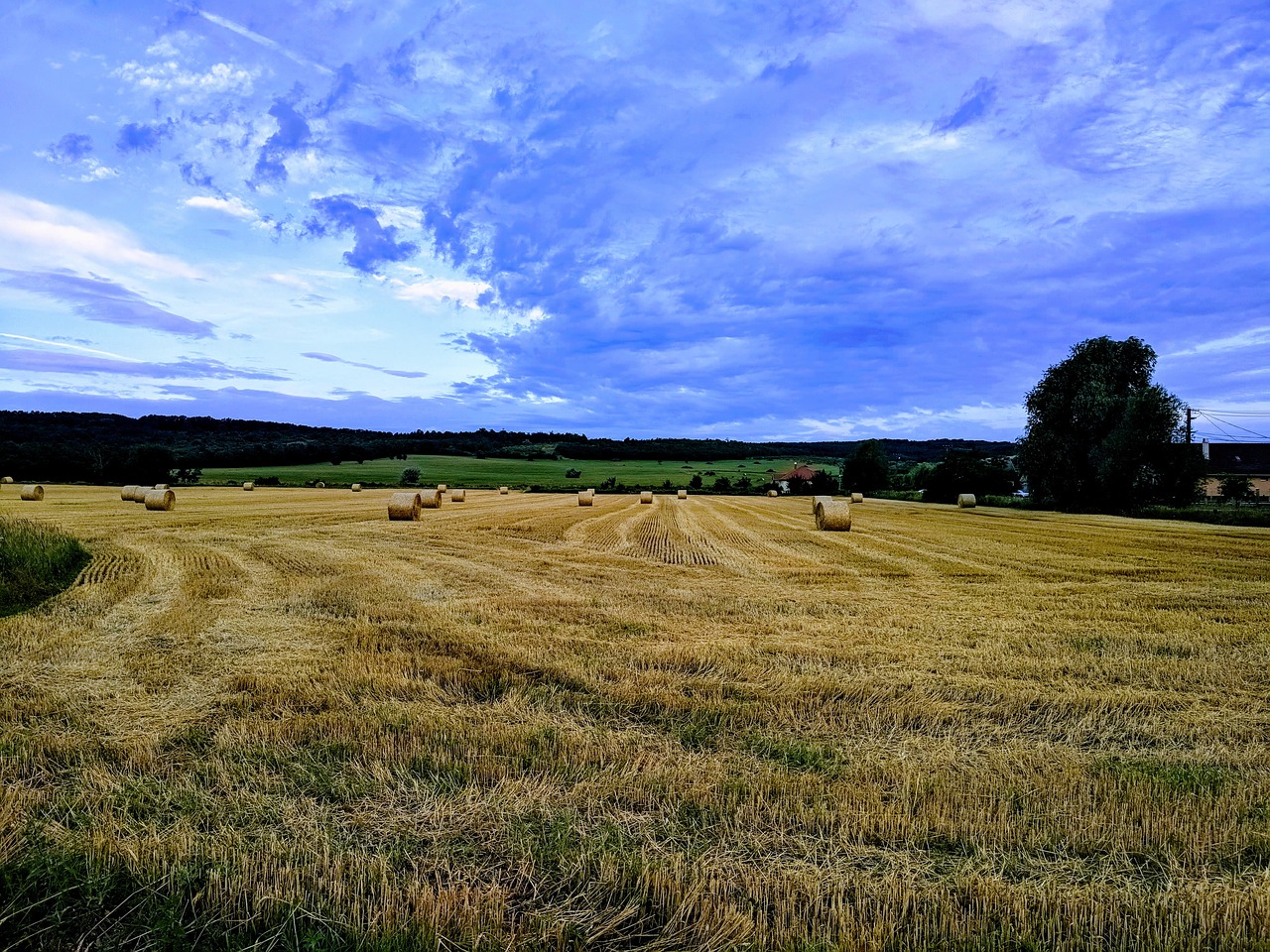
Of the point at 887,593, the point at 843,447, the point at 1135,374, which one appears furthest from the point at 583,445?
the point at 887,593

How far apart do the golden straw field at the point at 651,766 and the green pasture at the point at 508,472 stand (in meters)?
61.3

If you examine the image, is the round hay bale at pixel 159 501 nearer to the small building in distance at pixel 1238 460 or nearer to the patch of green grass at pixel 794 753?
the patch of green grass at pixel 794 753

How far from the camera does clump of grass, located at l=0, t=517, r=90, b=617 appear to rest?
10.6 metres

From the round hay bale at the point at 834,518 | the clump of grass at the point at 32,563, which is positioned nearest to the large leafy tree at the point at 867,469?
the round hay bale at the point at 834,518

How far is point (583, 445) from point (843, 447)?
5547 cm

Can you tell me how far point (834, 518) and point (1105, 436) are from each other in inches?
1105

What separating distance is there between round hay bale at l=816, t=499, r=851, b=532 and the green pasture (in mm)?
46480

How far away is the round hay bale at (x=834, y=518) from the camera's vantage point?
25.4 m

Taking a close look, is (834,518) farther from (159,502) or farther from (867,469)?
(867,469)

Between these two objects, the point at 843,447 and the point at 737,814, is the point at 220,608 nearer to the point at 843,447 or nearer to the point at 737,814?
the point at 737,814

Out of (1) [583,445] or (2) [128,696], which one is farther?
(1) [583,445]

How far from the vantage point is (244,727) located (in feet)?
17.6

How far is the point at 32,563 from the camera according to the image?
11.9 meters

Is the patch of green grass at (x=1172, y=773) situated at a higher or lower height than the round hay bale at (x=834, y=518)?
lower
